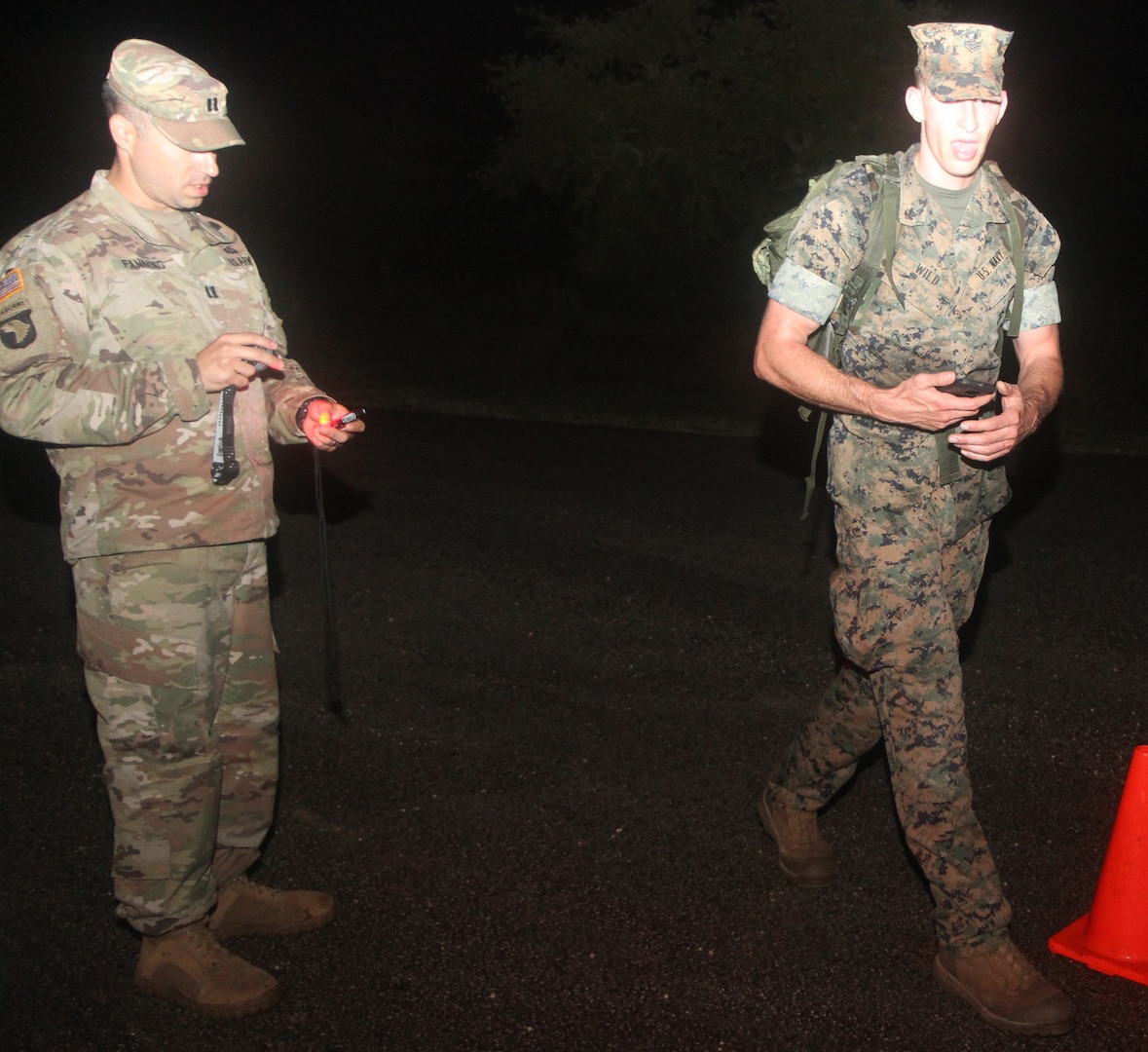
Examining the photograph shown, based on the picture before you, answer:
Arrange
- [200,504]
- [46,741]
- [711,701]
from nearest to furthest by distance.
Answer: [200,504] → [46,741] → [711,701]

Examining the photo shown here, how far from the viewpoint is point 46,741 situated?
4785 mm

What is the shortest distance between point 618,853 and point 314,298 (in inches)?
818

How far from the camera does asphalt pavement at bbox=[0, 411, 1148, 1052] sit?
128 inches

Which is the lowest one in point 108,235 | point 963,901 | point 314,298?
point 314,298

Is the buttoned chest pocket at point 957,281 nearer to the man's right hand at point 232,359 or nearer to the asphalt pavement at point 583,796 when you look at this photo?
the man's right hand at point 232,359

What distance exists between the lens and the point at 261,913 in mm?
3584

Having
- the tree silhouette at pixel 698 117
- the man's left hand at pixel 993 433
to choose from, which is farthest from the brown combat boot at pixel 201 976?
the tree silhouette at pixel 698 117

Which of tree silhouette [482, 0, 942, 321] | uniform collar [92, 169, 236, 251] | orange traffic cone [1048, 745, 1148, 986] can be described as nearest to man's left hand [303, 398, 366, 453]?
uniform collar [92, 169, 236, 251]

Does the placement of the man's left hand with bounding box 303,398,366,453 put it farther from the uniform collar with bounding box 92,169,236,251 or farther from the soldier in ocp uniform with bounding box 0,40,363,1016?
the uniform collar with bounding box 92,169,236,251

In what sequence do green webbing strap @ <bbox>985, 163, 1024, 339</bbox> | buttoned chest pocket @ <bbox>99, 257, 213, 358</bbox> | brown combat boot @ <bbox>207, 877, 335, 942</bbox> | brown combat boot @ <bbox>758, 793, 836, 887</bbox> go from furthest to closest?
brown combat boot @ <bbox>758, 793, 836, 887</bbox>
brown combat boot @ <bbox>207, 877, 335, 942</bbox>
green webbing strap @ <bbox>985, 163, 1024, 339</bbox>
buttoned chest pocket @ <bbox>99, 257, 213, 358</bbox>

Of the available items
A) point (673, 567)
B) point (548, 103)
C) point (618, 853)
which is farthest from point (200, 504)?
point (548, 103)

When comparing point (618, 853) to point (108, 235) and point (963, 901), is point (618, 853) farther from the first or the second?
point (108, 235)

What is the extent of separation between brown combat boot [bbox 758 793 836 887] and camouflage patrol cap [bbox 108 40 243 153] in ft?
8.19

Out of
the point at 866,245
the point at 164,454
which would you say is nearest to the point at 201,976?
the point at 164,454
